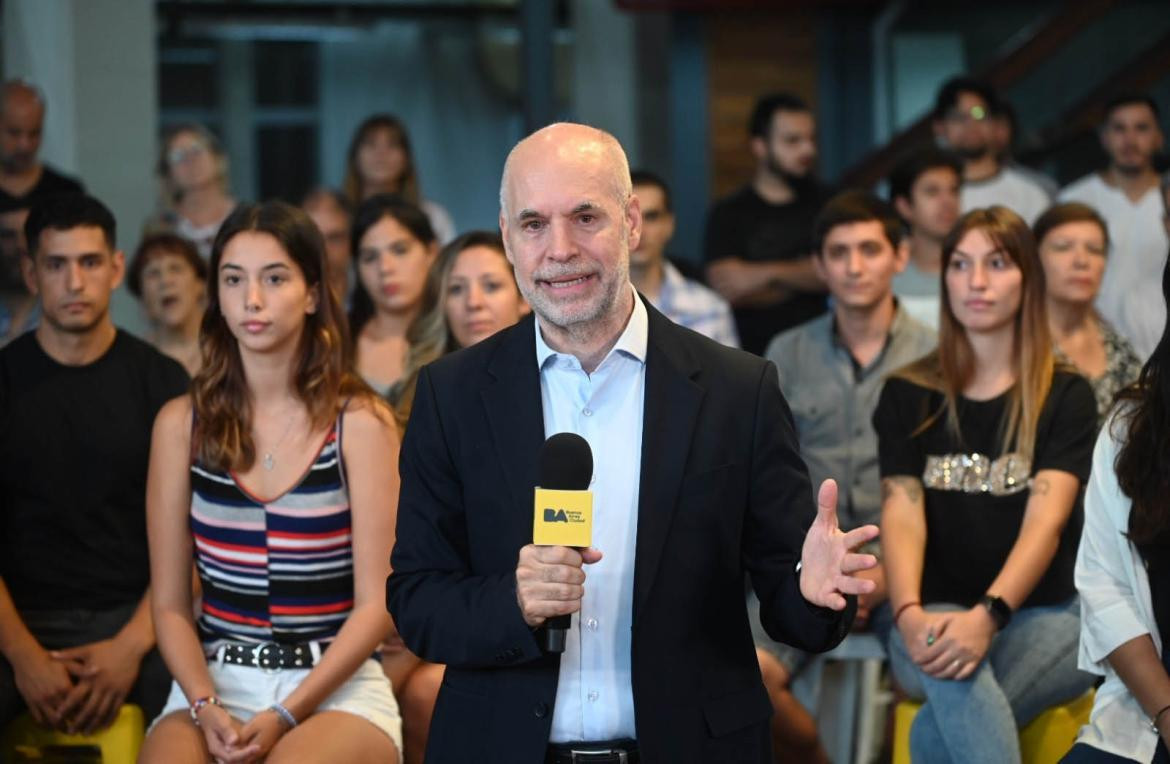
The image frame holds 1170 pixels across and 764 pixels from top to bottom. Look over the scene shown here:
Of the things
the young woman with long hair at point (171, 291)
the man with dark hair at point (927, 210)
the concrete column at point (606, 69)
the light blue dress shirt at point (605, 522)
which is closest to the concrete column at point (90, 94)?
the young woman with long hair at point (171, 291)

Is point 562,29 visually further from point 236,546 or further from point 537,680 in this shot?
point 537,680

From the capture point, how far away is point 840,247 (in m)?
4.55

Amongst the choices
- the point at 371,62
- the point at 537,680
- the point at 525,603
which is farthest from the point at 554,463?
the point at 371,62

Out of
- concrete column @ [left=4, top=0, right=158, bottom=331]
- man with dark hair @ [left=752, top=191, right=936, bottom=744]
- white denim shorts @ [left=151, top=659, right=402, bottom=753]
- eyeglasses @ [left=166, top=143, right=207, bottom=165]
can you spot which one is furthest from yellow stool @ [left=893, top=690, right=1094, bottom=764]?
concrete column @ [left=4, top=0, right=158, bottom=331]

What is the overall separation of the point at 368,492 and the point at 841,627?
123cm

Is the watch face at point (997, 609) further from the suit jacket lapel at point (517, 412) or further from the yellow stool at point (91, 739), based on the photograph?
the yellow stool at point (91, 739)

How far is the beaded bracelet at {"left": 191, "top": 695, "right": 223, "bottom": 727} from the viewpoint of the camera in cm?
316

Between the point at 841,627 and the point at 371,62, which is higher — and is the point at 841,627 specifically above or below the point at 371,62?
below

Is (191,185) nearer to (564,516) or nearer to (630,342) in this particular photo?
(630,342)

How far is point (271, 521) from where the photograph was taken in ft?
10.7

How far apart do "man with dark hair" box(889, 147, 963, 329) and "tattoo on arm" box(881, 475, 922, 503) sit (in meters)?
1.64

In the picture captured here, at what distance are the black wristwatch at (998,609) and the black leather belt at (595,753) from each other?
1318 mm

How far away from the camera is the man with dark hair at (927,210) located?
5328 mm

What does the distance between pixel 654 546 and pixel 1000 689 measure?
139cm
